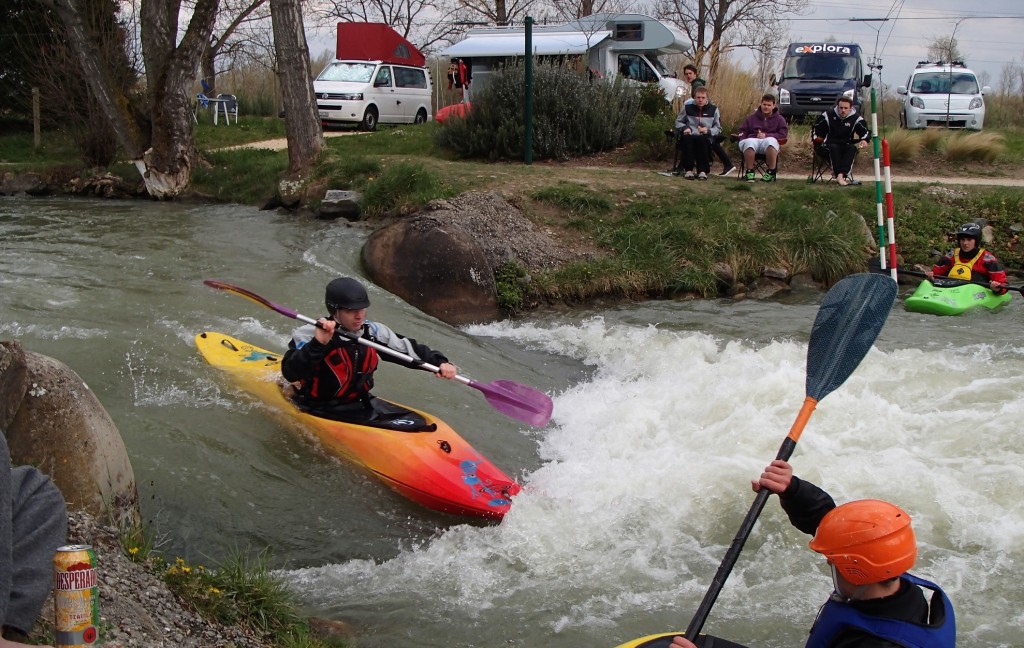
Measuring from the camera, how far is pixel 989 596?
4.10 metres

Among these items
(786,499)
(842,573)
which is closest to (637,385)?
(786,499)

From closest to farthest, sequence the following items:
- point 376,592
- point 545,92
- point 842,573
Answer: point 842,573 < point 376,592 < point 545,92

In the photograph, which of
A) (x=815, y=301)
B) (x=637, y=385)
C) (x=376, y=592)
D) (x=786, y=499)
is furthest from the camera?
(x=815, y=301)

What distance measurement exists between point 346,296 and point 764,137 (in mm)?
8382

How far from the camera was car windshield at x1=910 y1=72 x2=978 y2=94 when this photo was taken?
1719 centimetres

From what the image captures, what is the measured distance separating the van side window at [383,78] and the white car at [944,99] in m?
10.1

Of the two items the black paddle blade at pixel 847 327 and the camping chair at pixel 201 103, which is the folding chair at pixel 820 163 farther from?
the camping chair at pixel 201 103

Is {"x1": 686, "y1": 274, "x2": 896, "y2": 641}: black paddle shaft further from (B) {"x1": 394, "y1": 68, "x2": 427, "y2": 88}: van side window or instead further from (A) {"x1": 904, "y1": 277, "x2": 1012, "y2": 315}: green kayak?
(B) {"x1": 394, "y1": 68, "x2": 427, "y2": 88}: van side window

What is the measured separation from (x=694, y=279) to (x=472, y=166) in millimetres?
3671

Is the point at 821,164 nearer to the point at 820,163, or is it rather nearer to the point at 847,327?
the point at 820,163

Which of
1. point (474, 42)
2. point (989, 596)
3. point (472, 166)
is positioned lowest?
point (989, 596)

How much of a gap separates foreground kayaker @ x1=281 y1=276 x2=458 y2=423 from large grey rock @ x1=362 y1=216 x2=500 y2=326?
10.9ft

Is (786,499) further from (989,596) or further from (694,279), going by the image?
(694,279)

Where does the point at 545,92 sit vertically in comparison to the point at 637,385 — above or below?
above
